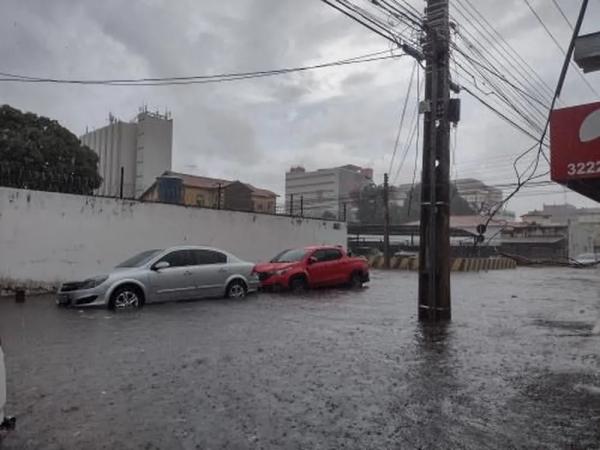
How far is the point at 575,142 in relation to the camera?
747 cm

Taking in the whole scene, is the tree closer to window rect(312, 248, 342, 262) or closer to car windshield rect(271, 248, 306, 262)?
car windshield rect(271, 248, 306, 262)

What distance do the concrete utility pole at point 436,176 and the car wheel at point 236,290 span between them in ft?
18.3

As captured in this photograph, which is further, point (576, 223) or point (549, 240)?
point (576, 223)

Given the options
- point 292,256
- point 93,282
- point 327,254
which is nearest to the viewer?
point 93,282

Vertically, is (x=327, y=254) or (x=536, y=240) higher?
(x=536, y=240)

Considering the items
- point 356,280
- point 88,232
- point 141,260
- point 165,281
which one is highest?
point 88,232

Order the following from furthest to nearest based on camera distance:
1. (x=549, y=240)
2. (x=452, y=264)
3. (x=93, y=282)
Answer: (x=549, y=240), (x=452, y=264), (x=93, y=282)

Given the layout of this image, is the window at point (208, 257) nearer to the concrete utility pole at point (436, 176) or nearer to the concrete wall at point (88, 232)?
the concrete wall at point (88, 232)

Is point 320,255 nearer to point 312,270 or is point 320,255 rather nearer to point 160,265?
point 312,270

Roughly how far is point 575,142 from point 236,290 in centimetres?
972

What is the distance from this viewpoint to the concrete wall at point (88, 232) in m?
15.3

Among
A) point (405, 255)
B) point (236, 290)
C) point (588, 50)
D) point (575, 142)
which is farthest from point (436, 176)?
point (405, 255)

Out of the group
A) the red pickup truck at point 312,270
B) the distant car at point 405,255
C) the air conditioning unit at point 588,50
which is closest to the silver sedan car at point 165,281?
the red pickup truck at point 312,270

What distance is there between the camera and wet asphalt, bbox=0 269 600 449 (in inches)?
174
